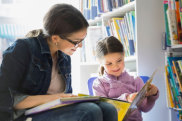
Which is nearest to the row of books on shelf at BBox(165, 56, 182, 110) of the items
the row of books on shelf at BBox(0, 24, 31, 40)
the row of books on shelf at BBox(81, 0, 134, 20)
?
the row of books on shelf at BBox(81, 0, 134, 20)

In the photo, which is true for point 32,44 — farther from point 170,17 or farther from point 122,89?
point 170,17

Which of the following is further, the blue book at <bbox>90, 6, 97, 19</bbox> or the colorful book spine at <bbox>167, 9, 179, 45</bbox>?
the blue book at <bbox>90, 6, 97, 19</bbox>

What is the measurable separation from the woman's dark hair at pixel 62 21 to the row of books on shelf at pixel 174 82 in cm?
67

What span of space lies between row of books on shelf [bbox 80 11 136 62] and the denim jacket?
790 millimetres

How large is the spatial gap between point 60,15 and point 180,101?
88 centimetres

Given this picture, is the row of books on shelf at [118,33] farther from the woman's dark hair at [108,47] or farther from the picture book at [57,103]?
the picture book at [57,103]

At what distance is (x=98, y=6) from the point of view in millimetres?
2023

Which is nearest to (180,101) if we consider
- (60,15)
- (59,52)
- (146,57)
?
(146,57)

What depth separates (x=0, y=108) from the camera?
905 mm

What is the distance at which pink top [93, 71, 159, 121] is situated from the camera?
133 centimetres

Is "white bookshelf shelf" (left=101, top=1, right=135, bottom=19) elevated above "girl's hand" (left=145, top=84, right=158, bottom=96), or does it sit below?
above

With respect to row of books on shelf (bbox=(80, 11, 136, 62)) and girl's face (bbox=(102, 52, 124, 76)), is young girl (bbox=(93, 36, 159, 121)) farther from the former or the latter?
row of books on shelf (bbox=(80, 11, 136, 62))

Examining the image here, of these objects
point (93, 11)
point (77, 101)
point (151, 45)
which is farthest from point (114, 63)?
point (93, 11)

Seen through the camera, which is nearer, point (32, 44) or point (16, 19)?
point (32, 44)
